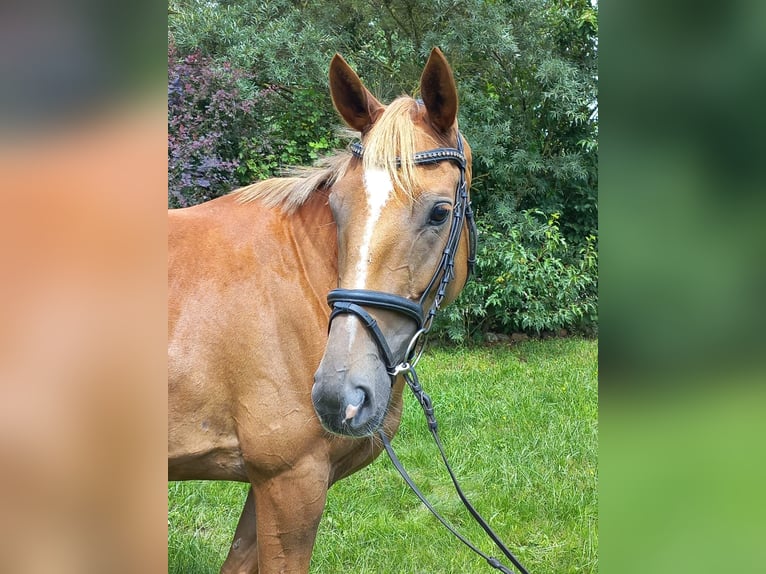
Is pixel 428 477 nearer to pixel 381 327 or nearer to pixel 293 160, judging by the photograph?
pixel 381 327

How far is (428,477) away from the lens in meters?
3.92

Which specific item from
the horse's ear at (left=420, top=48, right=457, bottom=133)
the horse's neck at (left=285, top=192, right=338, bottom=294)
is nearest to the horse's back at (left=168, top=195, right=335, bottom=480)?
the horse's neck at (left=285, top=192, right=338, bottom=294)

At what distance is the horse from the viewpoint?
1.62 metres

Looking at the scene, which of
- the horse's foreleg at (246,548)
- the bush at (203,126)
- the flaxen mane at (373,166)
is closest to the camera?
the flaxen mane at (373,166)

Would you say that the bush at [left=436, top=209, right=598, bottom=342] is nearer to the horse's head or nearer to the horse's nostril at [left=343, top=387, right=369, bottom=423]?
the horse's head

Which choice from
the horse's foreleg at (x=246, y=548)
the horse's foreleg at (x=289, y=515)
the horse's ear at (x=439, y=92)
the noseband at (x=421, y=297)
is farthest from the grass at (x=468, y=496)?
the horse's ear at (x=439, y=92)

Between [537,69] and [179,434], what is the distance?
6752 mm

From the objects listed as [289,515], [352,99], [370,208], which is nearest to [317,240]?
[370,208]

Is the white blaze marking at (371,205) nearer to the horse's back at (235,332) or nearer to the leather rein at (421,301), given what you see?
the leather rein at (421,301)

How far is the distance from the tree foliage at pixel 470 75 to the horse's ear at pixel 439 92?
4.72m

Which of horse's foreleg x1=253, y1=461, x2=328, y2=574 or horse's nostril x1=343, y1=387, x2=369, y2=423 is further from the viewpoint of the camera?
horse's foreleg x1=253, y1=461, x2=328, y2=574

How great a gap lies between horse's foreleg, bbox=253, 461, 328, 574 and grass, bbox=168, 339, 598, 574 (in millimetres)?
1260

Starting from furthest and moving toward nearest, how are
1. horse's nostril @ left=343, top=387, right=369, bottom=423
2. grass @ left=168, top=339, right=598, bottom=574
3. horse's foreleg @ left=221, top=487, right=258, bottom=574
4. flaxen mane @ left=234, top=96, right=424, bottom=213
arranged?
1. grass @ left=168, top=339, right=598, bottom=574
2. horse's foreleg @ left=221, top=487, right=258, bottom=574
3. flaxen mane @ left=234, top=96, right=424, bottom=213
4. horse's nostril @ left=343, top=387, right=369, bottom=423

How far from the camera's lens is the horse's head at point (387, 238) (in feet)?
4.97
